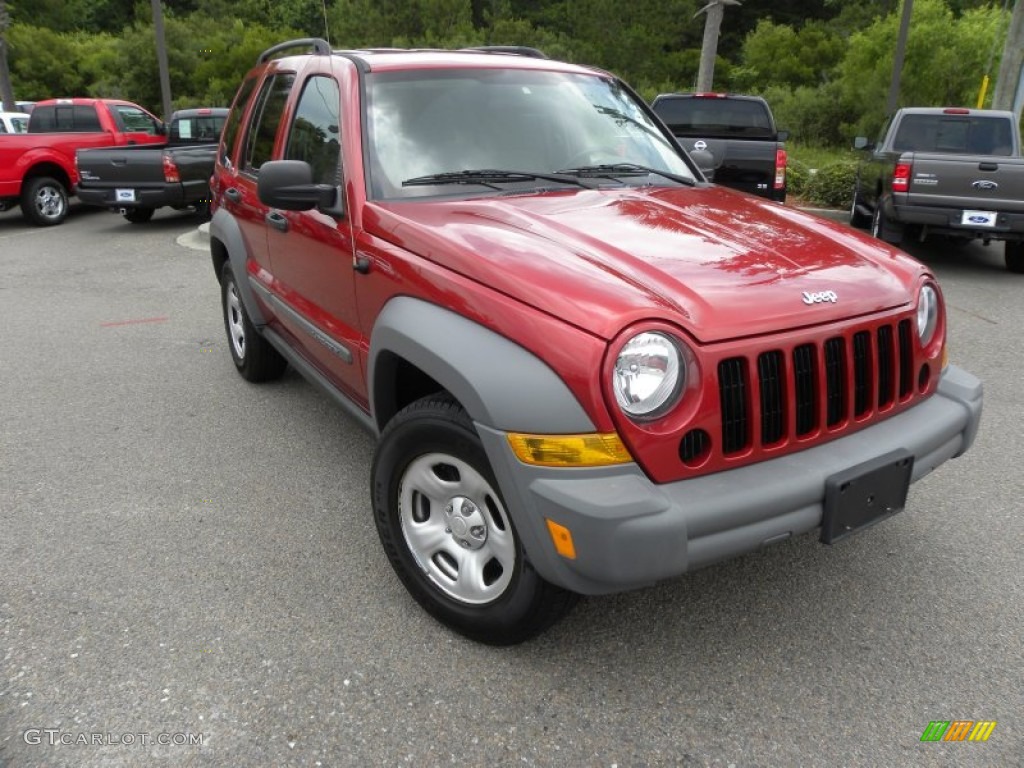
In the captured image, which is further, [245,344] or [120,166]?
[120,166]

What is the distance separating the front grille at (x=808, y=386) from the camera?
2.25m

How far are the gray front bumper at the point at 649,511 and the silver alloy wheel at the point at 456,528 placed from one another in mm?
240

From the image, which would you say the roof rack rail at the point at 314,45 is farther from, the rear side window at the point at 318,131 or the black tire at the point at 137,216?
the black tire at the point at 137,216

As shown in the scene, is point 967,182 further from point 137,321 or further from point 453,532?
point 137,321

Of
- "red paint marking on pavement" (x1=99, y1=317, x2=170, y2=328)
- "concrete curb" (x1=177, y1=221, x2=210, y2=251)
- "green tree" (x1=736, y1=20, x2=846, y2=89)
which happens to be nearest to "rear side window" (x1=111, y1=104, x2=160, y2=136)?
"concrete curb" (x1=177, y1=221, x2=210, y2=251)

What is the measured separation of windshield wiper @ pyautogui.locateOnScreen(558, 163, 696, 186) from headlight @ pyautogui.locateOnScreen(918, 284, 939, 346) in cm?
126

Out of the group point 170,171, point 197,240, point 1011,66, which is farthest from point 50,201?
point 1011,66

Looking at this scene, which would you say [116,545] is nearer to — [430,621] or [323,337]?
[323,337]

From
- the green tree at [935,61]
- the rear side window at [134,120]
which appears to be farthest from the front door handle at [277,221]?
the green tree at [935,61]

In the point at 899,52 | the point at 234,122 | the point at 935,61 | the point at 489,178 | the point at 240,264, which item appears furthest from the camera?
the point at 935,61

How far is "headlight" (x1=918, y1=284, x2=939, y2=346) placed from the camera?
2.79 metres

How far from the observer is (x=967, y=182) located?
7.95 m

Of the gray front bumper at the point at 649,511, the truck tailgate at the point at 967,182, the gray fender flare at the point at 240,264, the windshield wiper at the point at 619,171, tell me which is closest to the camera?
the gray front bumper at the point at 649,511

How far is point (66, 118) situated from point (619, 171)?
483 inches
